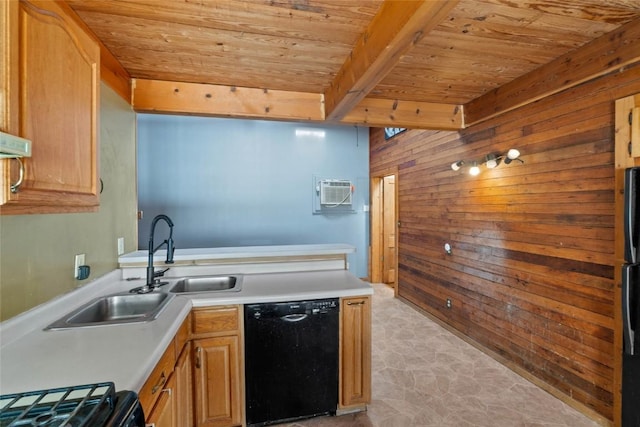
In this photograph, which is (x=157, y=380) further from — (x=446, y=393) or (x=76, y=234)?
(x=446, y=393)

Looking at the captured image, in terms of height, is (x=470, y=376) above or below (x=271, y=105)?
below

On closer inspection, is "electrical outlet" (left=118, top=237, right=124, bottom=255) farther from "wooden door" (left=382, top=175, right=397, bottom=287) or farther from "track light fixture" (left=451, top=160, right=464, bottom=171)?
"wooden door" (left=382, top=175, right=397, bottom=287)

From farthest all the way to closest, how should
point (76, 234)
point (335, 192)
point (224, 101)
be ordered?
point (335, 192), point (224, 101), point (76, 234)

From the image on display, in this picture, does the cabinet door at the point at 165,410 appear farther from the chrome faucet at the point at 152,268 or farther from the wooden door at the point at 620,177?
the wooden door at the point at 620,177

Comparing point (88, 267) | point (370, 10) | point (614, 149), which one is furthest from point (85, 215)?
point (614, 149)

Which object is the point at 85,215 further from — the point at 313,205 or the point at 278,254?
the point at 313,205

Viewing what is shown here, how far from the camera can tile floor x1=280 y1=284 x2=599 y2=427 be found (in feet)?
6.51

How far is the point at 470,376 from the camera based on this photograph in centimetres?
251

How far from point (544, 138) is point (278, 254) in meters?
2.36

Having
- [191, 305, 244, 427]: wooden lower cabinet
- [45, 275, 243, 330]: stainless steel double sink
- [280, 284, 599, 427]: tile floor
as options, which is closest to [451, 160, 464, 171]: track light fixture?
[280, 284, 599, 427]: tile floor

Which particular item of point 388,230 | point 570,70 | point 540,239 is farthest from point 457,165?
point 388,230

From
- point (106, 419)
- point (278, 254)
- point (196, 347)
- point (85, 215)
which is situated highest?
point (85, 215)

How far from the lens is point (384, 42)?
1494 millimetres

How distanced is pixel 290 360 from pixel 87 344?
111 centimetres
